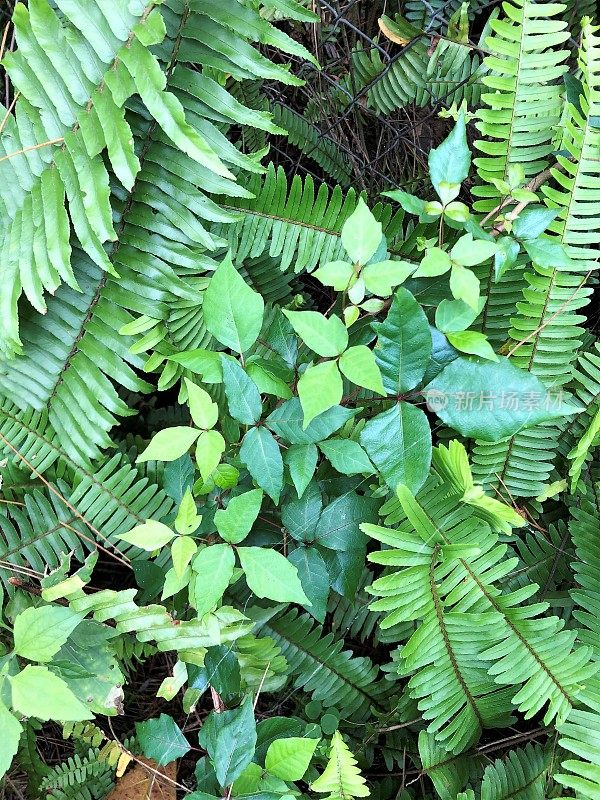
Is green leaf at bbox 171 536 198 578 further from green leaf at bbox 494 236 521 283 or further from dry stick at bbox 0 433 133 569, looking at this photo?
green leaf at bbox 494 236 521 283

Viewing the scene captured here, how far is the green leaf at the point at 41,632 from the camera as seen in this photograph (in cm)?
114

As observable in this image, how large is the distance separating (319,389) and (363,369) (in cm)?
9

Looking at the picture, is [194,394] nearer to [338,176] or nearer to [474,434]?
[474,434]

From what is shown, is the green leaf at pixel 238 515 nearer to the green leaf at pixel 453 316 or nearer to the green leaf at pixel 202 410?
the green leaf at pixel 202 410

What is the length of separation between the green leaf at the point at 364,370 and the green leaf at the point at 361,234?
7.2 inches

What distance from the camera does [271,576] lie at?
3.61 ft

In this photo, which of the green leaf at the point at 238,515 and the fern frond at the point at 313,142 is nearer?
the green leaf at the point at 238,515

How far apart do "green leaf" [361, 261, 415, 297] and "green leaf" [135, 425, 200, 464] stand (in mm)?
438

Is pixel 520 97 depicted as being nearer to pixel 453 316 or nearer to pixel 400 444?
pixel 453 316

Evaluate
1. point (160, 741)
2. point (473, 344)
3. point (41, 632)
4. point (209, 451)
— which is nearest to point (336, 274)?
point (473, 344)

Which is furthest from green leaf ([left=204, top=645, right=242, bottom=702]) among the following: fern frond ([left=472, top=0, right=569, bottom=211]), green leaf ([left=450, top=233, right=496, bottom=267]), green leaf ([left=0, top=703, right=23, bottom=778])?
fern frond ([left=472, top=0, right=569, bottom=211])

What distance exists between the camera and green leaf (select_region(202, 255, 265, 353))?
113 centimetres

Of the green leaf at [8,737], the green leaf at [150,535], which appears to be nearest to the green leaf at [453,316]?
the green leaf at [150,535]

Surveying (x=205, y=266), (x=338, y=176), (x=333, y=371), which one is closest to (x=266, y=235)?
(x=205, y=266)
